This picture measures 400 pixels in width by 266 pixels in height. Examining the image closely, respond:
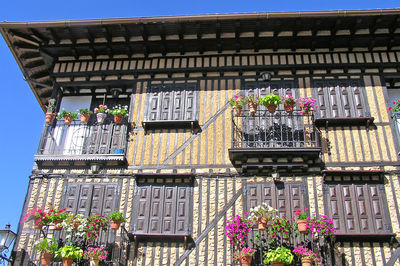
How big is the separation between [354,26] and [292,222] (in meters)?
5.87

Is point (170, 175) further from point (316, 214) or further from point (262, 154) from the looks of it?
point (316, 214)

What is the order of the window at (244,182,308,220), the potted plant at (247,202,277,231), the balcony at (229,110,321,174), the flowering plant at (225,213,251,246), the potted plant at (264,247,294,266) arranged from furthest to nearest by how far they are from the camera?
the balcony at (229,110,321,174), the window at (244,182,308,220), the flowering plant at (225,213,251,246), the potted plant at (247,202,277,231), the potted plant at (264,247,294,266)

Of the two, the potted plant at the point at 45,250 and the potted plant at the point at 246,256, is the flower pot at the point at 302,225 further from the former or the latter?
the potted plant at the point at 45,250

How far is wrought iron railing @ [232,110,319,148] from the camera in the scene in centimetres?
1170

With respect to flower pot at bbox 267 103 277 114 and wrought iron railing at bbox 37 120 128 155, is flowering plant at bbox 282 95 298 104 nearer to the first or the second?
flower pot at bbox 267 103 277 114

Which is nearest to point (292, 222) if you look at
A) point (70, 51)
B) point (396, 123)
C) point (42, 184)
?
point (396, 123)

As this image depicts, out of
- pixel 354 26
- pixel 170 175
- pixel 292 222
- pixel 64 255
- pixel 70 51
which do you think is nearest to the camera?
pixel 64 255

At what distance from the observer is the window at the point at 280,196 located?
10992 mm

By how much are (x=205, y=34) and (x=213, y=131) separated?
2.96 metres

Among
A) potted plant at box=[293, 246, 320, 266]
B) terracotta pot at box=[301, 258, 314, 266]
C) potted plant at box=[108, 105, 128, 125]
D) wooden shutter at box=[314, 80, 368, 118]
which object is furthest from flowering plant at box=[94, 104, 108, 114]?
terracotta pot at box=[301, 258, 314, 266]

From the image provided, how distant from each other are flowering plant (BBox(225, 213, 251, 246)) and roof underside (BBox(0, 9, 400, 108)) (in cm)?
537

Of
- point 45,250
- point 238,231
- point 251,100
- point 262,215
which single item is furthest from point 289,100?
point 45,250

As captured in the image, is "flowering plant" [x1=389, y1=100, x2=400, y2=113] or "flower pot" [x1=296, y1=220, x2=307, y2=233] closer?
"flower pot" [x1=296, y1=220, x2=307, y2=233]

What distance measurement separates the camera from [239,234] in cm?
1035
